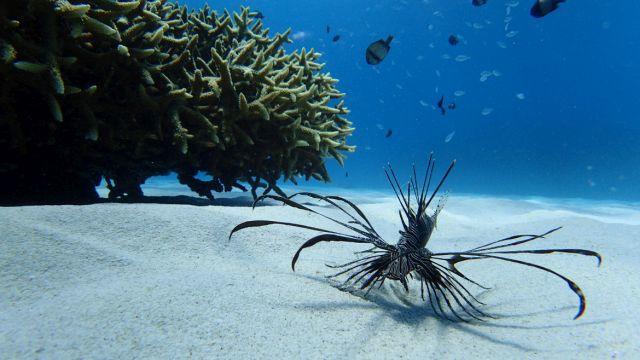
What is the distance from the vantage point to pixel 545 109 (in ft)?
157

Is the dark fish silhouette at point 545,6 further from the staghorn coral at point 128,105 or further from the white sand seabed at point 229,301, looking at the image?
the white sand seabed at point 229,301

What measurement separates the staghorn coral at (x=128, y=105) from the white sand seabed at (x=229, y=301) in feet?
2.76

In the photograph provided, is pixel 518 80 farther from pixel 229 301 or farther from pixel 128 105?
pixel 229 301

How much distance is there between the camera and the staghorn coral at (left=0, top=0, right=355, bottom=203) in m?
2.16

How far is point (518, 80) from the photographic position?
1877 inches

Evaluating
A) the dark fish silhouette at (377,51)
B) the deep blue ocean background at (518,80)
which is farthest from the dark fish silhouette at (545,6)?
the deep blue ocean background at (518,80)

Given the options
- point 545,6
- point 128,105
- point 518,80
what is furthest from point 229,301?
point 518,80

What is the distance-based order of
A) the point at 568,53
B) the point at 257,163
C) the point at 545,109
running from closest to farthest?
the point at 257,163 < the point at 568,53 < the point at 545,109

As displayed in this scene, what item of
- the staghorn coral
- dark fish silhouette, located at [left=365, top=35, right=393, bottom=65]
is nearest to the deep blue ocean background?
dark fish silhouette, located at [left=365, top=35, right=393, bottom=65]

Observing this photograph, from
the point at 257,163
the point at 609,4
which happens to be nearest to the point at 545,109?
the point at 609,4

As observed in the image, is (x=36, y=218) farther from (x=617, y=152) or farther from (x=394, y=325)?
(x=617, y=152)

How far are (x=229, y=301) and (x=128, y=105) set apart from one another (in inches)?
85.3

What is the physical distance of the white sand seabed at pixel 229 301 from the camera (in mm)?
1058

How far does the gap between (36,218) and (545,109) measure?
58.5 metres
